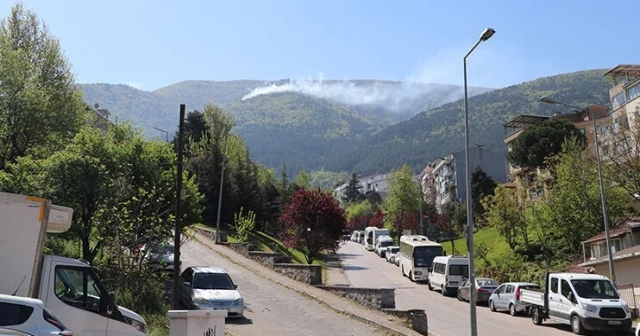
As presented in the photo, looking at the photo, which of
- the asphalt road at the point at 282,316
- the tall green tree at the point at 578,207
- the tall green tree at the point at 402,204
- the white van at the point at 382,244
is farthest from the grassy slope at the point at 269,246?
the tall green tree at the point at 402,204

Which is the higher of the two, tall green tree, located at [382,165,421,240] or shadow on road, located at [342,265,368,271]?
tall green tree, located at [382,165,421,240]

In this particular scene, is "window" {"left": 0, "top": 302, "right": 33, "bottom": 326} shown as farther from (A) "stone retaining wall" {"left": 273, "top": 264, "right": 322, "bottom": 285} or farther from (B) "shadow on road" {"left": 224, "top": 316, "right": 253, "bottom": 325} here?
(A) "stone retaining wall" {"left": 273, "top": 264, "right": 322, "bottom": 285}

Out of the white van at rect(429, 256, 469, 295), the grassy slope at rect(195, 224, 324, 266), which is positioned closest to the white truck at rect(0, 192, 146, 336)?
the white van at rect(429, 256, 469, 295)

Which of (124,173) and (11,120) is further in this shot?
(11,120)

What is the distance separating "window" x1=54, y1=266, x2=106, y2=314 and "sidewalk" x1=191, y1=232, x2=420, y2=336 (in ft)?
29.9

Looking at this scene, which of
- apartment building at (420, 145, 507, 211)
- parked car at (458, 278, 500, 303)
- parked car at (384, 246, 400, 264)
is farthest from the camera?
apartment building at (420, 145, 507, 211)

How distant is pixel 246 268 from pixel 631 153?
987 inches

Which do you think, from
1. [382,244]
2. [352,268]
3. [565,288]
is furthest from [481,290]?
[382,244]

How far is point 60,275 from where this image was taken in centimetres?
925

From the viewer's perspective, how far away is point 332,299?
22328mm

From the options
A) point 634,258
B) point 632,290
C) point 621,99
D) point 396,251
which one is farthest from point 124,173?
point 621,99

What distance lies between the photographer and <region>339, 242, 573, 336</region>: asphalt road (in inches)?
787

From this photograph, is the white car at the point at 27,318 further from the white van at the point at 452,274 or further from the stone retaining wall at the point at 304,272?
the white van at the point at 452,274

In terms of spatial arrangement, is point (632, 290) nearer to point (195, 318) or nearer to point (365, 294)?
point (365, 294)
